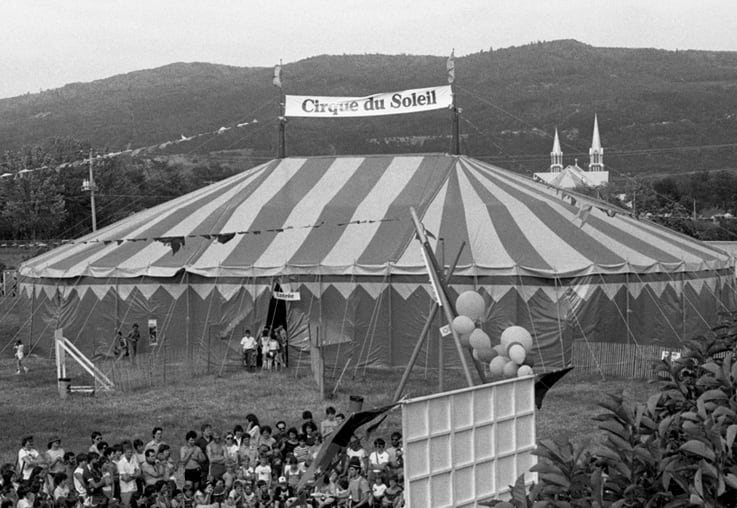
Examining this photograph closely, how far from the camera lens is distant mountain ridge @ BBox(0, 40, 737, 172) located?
10131cm

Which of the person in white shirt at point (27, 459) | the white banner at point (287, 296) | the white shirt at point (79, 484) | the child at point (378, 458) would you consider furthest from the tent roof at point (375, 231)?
the white shirt at point (79, 484)

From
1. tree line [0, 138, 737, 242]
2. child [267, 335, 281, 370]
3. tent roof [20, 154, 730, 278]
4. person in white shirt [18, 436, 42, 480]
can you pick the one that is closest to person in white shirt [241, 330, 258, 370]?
child [267, 335, 281, 370]

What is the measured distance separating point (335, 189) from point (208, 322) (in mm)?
4136

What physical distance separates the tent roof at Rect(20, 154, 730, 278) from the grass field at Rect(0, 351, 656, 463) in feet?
7.41

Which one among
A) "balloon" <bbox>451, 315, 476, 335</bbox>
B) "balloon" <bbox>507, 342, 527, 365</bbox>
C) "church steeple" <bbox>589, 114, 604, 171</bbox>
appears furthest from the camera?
"church steeple" <bbox>589, 114, 604, 171</bbox>

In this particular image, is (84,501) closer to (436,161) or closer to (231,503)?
(231,503)

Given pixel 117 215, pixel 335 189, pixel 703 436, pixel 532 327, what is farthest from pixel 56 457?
pixel 117 215

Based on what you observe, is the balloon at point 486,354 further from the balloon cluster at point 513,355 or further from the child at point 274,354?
the child at point 274,354

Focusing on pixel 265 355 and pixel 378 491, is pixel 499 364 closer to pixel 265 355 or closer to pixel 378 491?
pixel 378 491

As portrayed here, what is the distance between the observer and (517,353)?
397 inches

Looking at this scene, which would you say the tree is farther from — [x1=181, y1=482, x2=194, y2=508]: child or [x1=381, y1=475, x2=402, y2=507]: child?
[x1=381, y1=475, x2=402, y2=507]: child

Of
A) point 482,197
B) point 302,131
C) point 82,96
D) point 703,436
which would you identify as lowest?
point 703,436

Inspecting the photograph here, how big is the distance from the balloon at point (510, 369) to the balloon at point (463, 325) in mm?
854

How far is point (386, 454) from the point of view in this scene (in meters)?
11.0
